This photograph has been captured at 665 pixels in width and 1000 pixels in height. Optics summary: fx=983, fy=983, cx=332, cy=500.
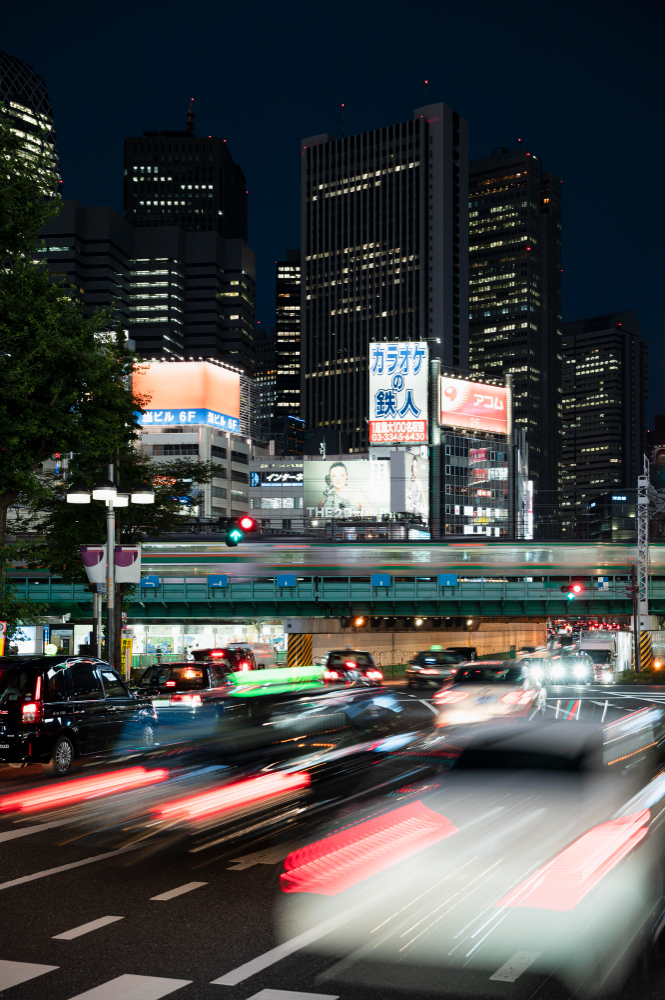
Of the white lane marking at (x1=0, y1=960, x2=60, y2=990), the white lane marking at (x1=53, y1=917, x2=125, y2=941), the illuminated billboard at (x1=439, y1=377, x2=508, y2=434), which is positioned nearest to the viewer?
the white lane marking at (x1=0, y1=960, x2=60, y2=990)

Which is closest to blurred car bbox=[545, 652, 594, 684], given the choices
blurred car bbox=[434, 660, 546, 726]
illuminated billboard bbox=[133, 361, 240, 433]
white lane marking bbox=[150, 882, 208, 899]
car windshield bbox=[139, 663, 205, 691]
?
blurred car bbox=[434, 660, 546, 726]

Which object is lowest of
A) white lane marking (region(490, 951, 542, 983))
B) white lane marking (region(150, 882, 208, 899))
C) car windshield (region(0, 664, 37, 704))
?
white lane marking (region(150, 882, 208, 899))

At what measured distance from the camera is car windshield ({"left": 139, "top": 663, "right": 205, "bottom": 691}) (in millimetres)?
23000

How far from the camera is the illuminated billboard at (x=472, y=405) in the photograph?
120 m

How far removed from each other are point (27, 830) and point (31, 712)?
3905 millimetres

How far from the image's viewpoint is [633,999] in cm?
571

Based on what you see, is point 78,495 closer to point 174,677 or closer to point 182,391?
point 174,677

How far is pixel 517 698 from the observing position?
66.0 ft

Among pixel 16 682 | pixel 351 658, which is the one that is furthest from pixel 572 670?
pixel 16 682

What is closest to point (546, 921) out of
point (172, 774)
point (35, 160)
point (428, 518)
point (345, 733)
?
point (172, 774)

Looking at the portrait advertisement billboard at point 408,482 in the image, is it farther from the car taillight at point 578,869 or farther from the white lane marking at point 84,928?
the white lane marking at point 84,928

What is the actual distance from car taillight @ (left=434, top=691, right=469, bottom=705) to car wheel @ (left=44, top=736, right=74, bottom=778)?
326 inches

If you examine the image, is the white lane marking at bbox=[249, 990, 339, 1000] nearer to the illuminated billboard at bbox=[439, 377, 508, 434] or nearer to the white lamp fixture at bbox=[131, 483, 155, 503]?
the white lamp fixture at bbox=[131, 483, 155, 503]

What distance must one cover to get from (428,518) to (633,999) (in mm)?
121313
